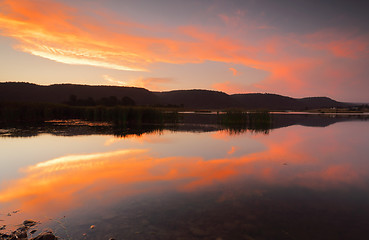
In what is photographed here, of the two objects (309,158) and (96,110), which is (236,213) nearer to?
(309,158)

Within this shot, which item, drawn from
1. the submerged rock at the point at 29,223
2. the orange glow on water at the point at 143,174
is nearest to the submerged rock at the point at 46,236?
the submerged rock at the point at 29,223

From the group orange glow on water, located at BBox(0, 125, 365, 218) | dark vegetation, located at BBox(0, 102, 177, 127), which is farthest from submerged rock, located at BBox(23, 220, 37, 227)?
dark vegetation, located at BBox(0, 102, 177, 127)

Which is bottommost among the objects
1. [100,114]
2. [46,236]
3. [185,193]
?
[185,193]

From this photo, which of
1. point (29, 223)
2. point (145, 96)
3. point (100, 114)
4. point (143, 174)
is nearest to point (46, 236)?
point (29, 223)

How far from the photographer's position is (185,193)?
22.4ft

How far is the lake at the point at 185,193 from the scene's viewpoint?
4.77 m

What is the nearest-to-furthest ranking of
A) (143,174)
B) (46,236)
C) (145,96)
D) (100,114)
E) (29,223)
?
1. (46,236)
2. (29,223)
3. (143,174)
4. (100,114)
5. (145,96)

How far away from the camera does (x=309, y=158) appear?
39.9 ft

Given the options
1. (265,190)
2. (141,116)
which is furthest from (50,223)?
(141,116)


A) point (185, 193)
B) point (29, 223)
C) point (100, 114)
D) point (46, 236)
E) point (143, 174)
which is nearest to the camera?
point (46, 236)

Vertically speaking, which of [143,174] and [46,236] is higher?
[46,236]

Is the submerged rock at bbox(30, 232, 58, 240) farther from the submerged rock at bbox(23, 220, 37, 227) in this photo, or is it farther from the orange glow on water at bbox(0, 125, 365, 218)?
the orange glow on water at bbox(0, 125, 365, 218)

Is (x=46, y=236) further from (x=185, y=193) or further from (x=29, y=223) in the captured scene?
(x=185, y=193)

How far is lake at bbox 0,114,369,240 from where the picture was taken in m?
4.77
